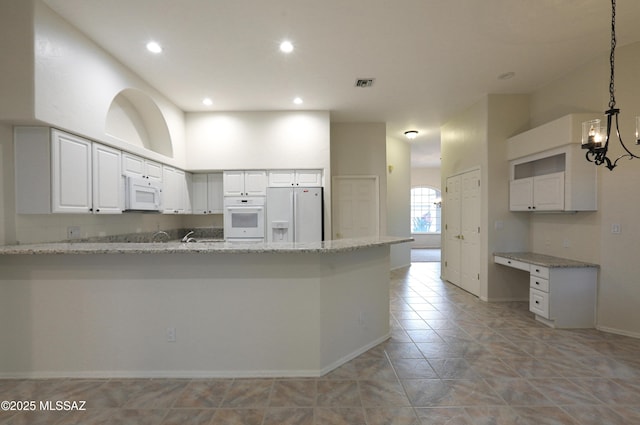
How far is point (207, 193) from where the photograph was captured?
5.29 metres

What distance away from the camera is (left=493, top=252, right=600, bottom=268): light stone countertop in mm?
3403

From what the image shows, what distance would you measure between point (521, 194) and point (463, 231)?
1.19 meters

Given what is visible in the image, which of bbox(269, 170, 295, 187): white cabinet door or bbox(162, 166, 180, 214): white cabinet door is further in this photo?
bbox(269, 170, 295, 187): white cabinet door

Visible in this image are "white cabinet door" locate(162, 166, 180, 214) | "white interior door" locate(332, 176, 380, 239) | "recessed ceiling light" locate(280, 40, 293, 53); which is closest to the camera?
"recessed ceiling light" locate(280, 40, 293, 53)

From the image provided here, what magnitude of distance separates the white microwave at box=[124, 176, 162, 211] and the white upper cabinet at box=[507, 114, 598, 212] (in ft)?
17.2

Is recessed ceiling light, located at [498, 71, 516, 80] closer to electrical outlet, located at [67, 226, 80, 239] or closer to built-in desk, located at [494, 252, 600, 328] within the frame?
built-in desk, located at [494, 252, 600, 328]

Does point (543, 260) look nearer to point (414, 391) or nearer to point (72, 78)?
point (414, 391)

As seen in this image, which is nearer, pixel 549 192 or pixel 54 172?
pixel 54 172

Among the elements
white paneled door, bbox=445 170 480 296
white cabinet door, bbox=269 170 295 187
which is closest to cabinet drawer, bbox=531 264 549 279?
white paneled door, bbox=445 170 480 296

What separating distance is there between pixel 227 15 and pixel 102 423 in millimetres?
3354

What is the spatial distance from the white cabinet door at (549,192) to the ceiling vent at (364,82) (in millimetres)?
2591

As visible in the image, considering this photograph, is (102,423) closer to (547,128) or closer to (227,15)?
(227,15)

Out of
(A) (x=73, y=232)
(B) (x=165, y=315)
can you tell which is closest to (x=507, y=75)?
(B) (x=165, y=315)

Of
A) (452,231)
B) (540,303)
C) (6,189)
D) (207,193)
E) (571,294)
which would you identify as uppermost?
(207,193)
